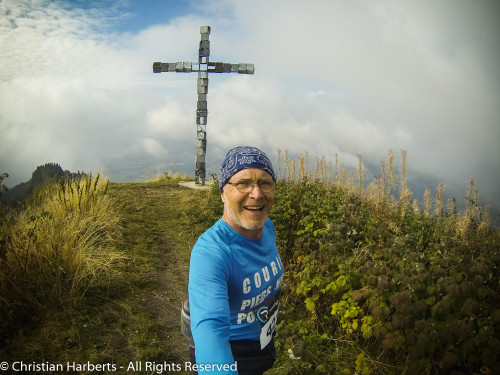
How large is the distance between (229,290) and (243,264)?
160 mm

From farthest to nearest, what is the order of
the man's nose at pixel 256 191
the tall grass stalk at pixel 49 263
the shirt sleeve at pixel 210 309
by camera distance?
the tall grass stalk at pixel 49 263, the man's nose at pixel 256 191, the shirt sleeve at pixel 210 309

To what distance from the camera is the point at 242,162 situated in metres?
1.90

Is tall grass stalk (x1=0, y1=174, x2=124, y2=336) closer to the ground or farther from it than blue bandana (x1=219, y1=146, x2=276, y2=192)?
closer to the ground

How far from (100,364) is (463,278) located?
11.4 feet

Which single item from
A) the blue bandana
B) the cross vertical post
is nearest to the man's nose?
the blue bandana

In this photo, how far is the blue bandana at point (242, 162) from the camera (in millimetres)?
1895

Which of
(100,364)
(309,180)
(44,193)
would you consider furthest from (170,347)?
(44,193)

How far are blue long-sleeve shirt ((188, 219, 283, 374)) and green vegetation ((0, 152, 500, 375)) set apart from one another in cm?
84

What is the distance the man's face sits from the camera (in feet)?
6.06

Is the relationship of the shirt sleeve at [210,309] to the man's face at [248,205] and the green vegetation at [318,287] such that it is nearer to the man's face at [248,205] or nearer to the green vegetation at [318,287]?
the man's face at [248,205]

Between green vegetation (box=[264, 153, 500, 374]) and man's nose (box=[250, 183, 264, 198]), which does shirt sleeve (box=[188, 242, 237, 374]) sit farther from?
green vegetation (box=[264, 153, 500, 374])

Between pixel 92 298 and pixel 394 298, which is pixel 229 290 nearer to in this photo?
pixel 394 298

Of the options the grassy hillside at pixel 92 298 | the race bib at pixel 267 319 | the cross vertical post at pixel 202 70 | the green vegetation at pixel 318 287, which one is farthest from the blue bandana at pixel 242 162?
the cross vertical post at pixel 202 70

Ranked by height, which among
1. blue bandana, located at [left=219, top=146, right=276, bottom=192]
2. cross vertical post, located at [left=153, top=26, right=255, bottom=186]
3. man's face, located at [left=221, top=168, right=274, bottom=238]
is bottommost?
man's face, located at [left=221, top=168, right=274, bottom=238]
